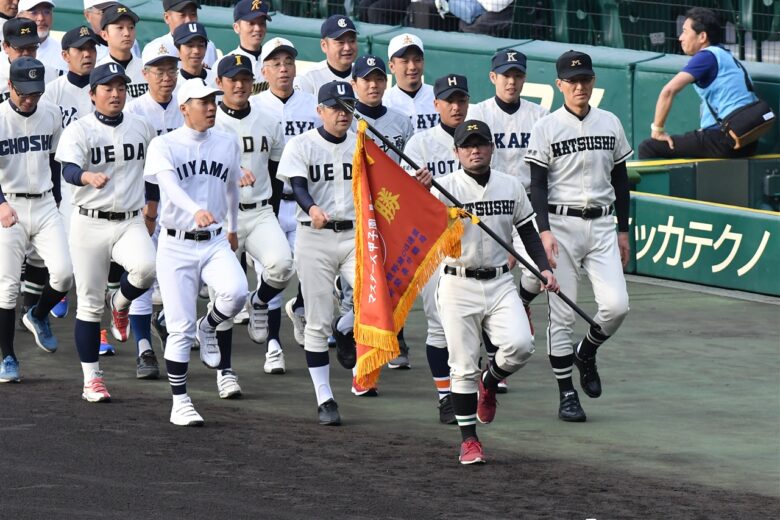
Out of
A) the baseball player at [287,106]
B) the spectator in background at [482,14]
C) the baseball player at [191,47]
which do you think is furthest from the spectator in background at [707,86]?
the baseball player at [191,47]

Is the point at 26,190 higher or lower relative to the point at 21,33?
lower

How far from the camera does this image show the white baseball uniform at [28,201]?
11.1 meters

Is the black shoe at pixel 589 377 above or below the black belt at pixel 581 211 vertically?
below

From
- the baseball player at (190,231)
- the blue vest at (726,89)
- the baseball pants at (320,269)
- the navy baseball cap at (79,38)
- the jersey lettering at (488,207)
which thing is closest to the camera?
the jersey lettering at (488,207)

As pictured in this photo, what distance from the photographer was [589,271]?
33.6 ft

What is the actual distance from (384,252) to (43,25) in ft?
19.9

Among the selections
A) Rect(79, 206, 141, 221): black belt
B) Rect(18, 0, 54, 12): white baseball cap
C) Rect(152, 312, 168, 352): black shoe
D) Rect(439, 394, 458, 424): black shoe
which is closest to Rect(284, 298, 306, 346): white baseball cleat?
Rect(152, 312, 168, 352): black shoe

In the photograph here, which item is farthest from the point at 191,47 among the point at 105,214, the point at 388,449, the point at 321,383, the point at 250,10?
the point at 388,449

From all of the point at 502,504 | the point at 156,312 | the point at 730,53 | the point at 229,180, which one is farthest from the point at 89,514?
the point at 730,53

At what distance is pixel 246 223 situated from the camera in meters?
11.3

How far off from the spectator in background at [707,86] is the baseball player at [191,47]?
191 inches

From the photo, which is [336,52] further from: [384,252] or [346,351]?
[384,252]

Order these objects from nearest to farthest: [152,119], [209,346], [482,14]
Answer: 1. [209,346]
2. [152,119]
3. [482,14]

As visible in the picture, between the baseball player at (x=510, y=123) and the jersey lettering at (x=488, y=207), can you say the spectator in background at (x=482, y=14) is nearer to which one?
the baseball player at (x=510, y=123)
